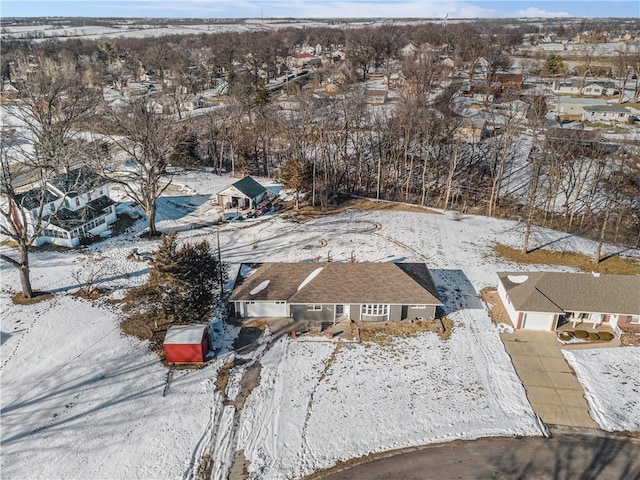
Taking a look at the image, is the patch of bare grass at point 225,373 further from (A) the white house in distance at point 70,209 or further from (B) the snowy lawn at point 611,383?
(A) the white house in distance at point 70,209

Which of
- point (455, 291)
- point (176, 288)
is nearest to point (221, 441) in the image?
point (176, 288)

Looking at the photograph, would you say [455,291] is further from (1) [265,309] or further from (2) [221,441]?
(2) [221,441]

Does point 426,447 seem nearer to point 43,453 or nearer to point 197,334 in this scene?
point 197,334

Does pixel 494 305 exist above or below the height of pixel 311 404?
above

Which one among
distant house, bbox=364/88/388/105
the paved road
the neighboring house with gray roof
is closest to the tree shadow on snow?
the neighboring house with gray roof

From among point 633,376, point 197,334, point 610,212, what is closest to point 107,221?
point 197,334
